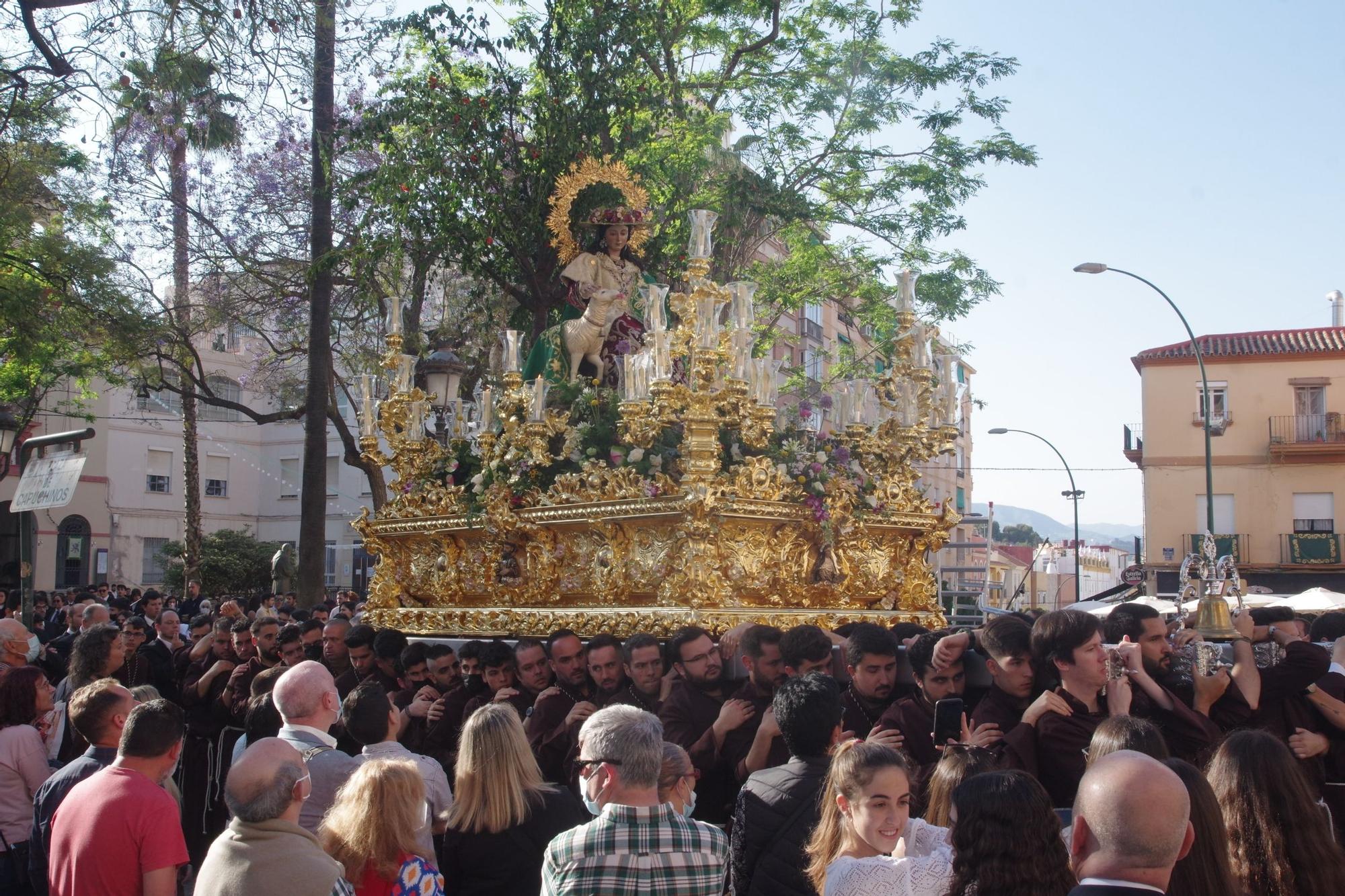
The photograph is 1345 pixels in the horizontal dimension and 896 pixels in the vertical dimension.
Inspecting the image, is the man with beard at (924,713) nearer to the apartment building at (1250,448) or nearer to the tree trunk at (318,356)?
the tree trunk at (318,356)

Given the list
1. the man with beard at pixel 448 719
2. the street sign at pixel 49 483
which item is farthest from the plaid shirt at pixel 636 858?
the street sign at pixel 49 483

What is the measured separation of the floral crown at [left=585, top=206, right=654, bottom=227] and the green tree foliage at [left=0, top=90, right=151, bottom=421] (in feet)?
17.8

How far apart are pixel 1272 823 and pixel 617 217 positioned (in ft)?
28.5

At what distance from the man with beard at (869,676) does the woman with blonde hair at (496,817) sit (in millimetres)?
1893

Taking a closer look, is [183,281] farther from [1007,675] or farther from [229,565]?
[1007,675]

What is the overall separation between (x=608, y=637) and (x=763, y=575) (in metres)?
2.13

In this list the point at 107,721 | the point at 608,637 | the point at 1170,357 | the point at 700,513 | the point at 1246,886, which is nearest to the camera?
the point at 1246,886

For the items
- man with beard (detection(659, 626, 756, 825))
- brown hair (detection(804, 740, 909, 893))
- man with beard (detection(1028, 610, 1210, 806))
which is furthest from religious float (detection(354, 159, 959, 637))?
brown hair (detection(804, 740, 909, 893))

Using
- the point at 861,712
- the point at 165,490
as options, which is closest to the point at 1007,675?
the point at 861,712

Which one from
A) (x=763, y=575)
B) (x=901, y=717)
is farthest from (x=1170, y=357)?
(x=901, y=717)

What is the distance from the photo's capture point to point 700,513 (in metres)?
8.62

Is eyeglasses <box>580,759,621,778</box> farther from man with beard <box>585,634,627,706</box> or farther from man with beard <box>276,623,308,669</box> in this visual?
man with beard <box>276,623,308,669</box>

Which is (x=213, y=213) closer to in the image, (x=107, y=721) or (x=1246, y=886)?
(x=107, y=721)

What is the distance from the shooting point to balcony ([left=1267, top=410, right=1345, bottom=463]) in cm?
3821
